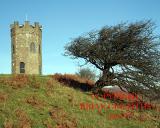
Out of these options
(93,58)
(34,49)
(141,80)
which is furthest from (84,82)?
(34,49)

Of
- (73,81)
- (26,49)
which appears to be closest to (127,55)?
(73,81)

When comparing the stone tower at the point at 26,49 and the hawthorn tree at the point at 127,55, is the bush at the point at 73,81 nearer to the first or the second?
the hawthorn tree at the point at 127,55

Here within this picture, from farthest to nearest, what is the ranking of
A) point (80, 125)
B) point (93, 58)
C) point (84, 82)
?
point (84, 82)
point (93, 58)
point (80, 125)

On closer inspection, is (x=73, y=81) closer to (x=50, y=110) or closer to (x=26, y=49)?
(x=50, y=110)

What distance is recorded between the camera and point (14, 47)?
54562 mm

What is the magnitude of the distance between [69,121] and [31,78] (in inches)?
360

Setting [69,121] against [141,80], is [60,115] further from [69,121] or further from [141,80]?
[141,80]

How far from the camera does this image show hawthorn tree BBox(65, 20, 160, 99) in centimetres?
2919

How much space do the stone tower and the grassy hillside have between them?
85.4 feet

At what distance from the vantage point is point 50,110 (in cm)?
2153

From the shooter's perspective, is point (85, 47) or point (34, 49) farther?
point (34, 49)

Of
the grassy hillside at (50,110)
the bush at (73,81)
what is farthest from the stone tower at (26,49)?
the grassy hillside at (50,110)

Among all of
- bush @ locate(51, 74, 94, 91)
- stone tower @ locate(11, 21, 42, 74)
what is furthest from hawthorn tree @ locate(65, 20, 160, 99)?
stone tower @ locate(11, 21, 42, 74)

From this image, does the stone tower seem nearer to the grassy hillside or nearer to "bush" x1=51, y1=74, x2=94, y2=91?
"bush" x1=51, y1=74, x2=94, y2=91
